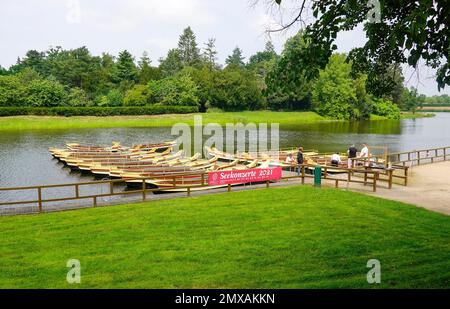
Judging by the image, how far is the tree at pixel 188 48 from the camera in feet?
429

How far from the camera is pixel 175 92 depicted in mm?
90000

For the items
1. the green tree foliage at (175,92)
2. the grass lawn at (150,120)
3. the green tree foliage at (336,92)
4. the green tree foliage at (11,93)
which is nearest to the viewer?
the grass lawn at (150,120)

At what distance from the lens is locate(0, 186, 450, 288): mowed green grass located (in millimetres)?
8805

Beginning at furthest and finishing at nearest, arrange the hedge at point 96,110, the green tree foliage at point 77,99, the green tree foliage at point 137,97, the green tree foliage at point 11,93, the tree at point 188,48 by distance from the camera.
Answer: the tree at point 188,48 → the green tree foliage at point 137,97 → the green tree foliage at point 77,99 → the green tree foliage at point 11,93 → the hedge at point 96,110

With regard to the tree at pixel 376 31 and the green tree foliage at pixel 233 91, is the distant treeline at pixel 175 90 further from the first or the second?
the tree at pixel 376 31

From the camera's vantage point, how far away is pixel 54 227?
1338 cm

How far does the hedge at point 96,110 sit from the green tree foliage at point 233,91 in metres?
8.54

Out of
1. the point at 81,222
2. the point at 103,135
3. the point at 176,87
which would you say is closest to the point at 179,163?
the point at 81,222

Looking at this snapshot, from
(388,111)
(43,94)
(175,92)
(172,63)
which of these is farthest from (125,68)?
(388,111)

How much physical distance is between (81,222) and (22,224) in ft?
6.43

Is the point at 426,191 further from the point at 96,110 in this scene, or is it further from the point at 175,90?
the point at 175,90

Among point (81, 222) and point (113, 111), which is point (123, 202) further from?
point (113, 111)

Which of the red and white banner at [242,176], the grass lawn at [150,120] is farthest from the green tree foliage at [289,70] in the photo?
the grass lawn at [150,120]

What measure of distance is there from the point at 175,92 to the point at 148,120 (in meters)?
11.9
